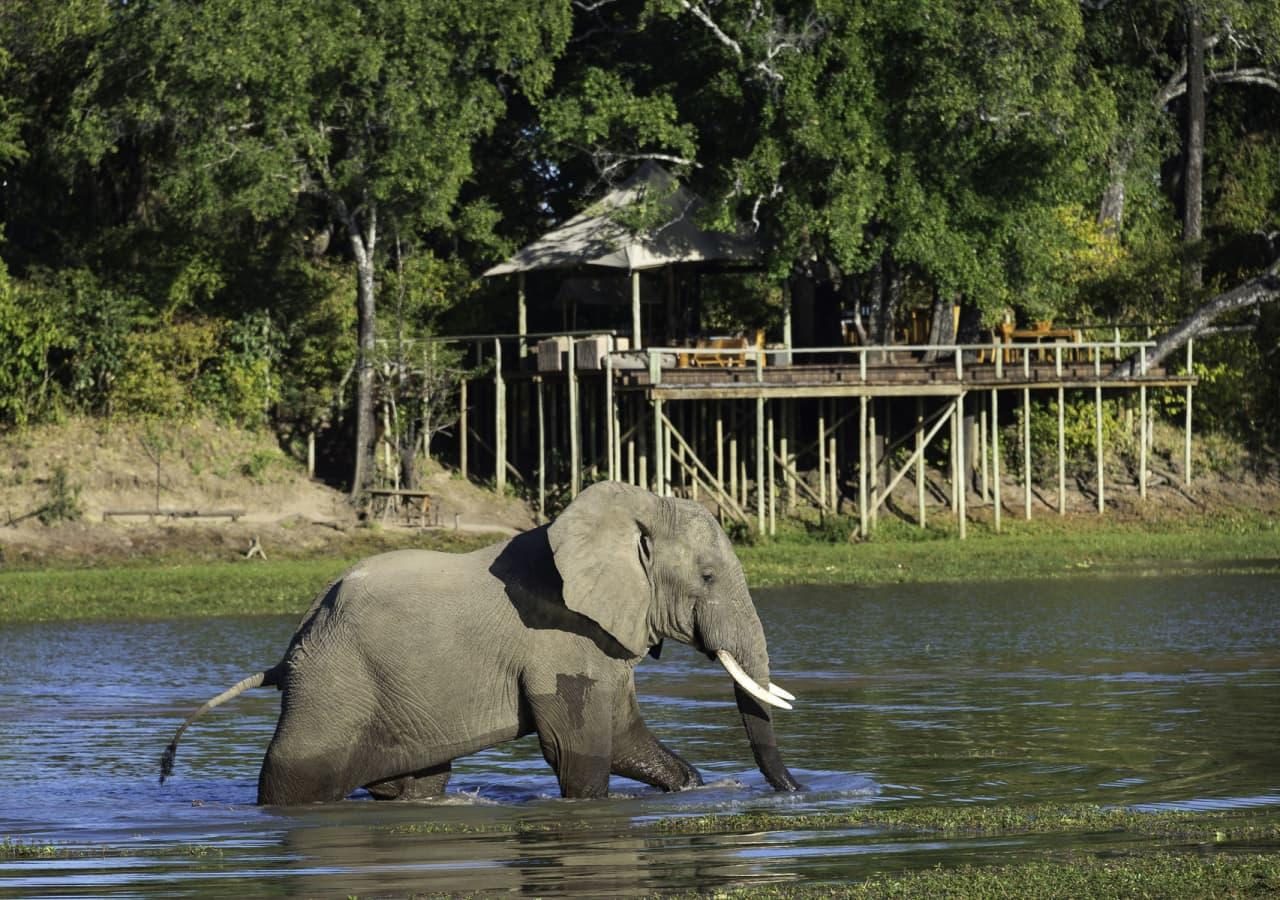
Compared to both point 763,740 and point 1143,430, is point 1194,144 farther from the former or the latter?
point 763,740

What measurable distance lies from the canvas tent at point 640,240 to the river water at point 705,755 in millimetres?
13396

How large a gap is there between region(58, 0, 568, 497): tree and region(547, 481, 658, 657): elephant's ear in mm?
23841

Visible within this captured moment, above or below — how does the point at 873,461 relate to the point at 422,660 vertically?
below

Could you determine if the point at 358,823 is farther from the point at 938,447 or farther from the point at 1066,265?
the point at 1066,265

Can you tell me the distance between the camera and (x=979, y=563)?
3262 centimetres

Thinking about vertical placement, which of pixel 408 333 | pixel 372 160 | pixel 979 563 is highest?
pixel 372 160

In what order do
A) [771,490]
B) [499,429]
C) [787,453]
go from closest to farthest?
[771,490] < [499,429] < [787,453]

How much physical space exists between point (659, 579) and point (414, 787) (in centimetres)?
206

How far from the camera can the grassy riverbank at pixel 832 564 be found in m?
27.8

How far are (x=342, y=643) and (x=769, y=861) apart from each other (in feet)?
9.72

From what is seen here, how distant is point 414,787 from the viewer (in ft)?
43.9

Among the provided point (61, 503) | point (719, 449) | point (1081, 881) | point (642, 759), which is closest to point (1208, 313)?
point (719, 449)

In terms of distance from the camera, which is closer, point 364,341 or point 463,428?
point 364,341

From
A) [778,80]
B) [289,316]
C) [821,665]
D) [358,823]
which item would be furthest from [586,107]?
[358,823]
